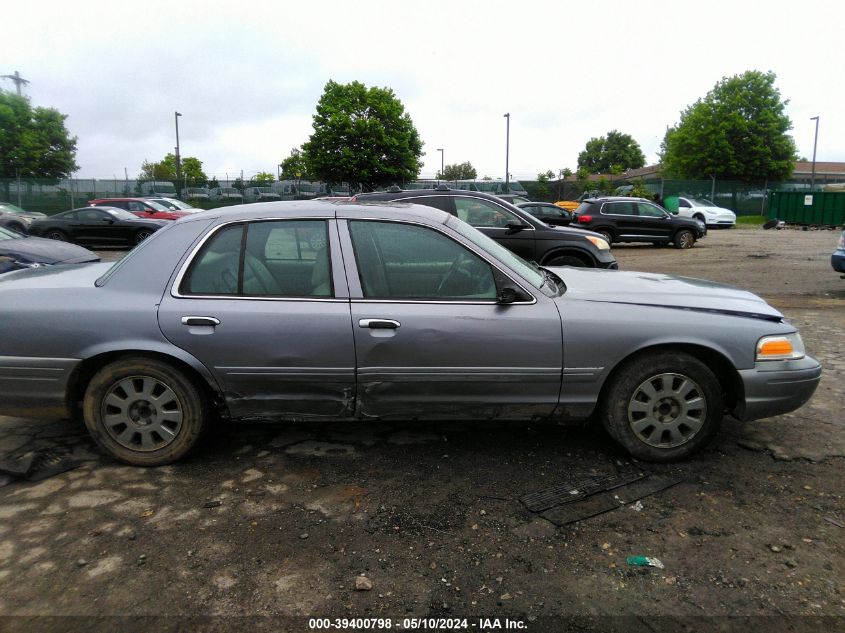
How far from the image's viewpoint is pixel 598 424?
405 centimetres

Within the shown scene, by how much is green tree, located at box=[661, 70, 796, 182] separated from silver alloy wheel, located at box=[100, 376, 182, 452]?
41.9 m

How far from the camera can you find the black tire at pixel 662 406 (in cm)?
351

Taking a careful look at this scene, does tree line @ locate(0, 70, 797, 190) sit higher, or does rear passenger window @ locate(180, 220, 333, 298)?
tree line @ locate(0, 70, 797, 190)

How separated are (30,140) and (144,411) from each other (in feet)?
147

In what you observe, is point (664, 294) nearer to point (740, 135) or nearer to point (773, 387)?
point (773, 387)

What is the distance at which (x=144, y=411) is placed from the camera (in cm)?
357

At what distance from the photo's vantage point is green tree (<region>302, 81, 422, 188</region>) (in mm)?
35781

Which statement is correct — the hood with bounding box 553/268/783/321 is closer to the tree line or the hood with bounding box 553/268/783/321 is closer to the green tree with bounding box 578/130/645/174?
the tree line

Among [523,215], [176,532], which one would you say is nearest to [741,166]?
[523,215]

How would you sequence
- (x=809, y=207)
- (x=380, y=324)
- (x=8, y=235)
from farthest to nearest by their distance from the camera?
(x=809, y=207)
(x=8, y=235)
(x=380, y=324)

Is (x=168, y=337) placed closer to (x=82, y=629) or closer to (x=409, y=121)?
(x=82, y=629)

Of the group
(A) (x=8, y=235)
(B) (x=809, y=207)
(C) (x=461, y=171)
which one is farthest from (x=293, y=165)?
(A) (x=8, y=235)

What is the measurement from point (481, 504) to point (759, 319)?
1.99 metres

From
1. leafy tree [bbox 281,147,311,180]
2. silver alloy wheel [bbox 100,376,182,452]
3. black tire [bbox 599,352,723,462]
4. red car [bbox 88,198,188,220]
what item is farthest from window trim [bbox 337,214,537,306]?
leafy tree [bbox 281,147,311,180]
